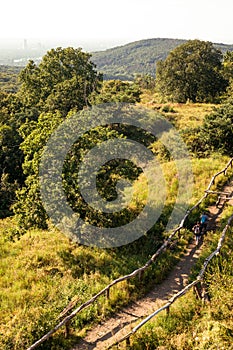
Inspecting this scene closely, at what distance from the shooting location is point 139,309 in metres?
11.8

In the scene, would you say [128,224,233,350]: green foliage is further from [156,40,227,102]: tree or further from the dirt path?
[156,40,227,102]: tree

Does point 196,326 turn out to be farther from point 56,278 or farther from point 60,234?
point 60,234

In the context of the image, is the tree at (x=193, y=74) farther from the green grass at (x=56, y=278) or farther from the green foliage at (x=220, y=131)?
the green grass at (x=56, y=278)

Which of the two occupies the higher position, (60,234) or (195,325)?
(60,234)

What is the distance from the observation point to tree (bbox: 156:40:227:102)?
50188mm

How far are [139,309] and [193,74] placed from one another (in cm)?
4383

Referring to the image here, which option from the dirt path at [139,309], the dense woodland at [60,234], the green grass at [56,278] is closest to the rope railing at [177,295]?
the dense woodland at [60,234]

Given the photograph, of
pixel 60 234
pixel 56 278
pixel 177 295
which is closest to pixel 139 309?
pixel 177 295

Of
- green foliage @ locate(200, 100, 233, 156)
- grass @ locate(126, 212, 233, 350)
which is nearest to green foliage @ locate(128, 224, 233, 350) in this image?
grass @ locate(126, 212, 233, 350)

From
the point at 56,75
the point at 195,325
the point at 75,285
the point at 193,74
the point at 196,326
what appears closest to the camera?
the point at 196,326

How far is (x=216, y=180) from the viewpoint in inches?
803

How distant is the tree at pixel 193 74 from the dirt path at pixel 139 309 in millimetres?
39739

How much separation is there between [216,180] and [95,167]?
27.0ft

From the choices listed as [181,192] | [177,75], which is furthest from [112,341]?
[177,75]
